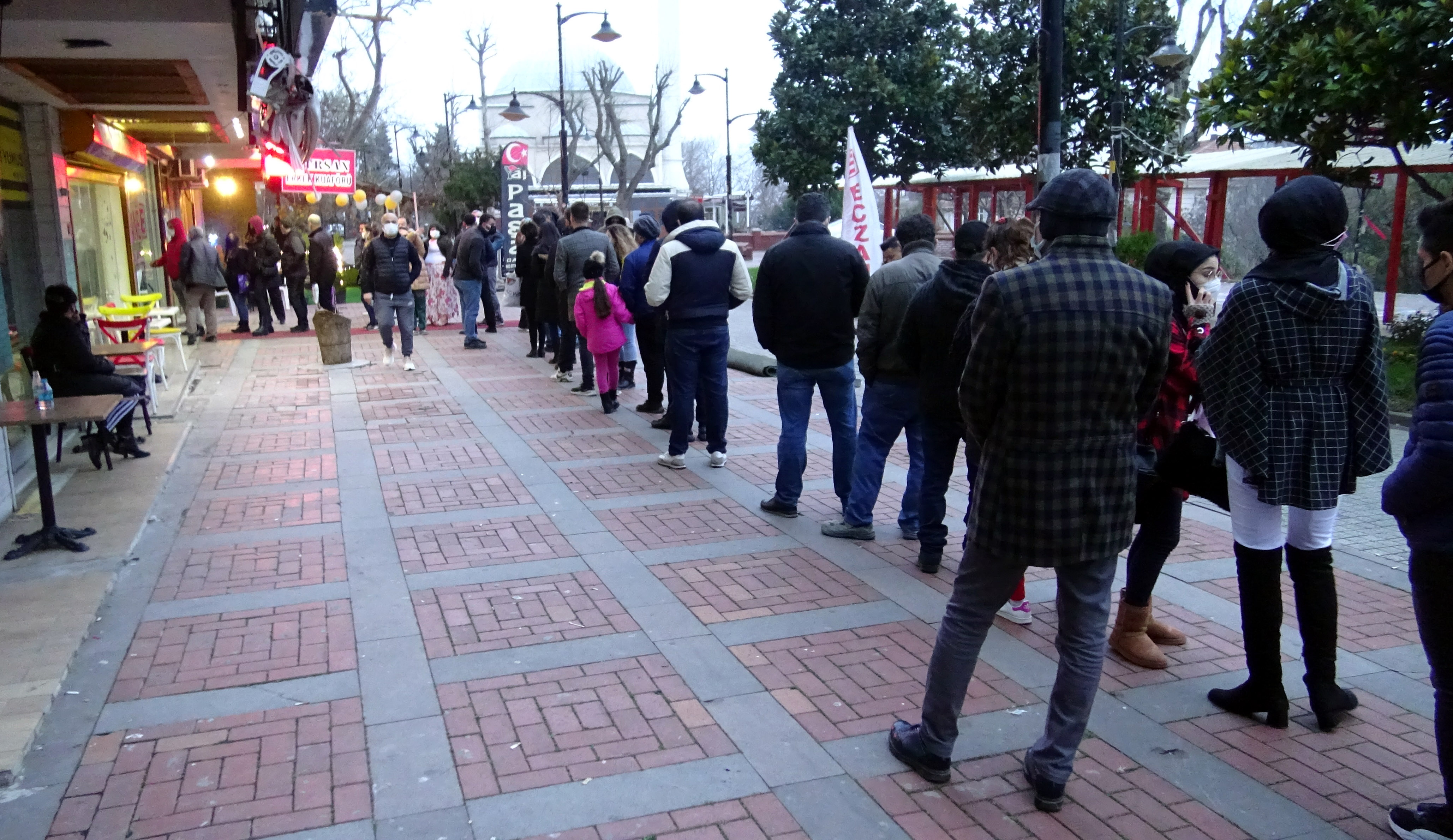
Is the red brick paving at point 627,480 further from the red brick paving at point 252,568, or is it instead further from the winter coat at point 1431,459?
the winter coat at point 1431,459

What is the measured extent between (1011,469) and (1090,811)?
42.5 inches

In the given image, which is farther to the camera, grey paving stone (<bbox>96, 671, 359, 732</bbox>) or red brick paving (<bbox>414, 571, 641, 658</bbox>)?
red brick paving (<bbox>414, 571, 641, 658</bbox>)

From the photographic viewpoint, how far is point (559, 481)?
24.2 ft

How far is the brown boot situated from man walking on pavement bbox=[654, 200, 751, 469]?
11.7 ft

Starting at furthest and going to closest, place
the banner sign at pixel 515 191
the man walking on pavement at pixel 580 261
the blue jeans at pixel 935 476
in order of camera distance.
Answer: the banner sign at pixel 515 191 → the man walking on pavement at pixel 580 261 → the blue jeans at pixel 935 476

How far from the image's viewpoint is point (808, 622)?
4812 millimetres

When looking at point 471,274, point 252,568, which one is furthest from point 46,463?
point 471,274

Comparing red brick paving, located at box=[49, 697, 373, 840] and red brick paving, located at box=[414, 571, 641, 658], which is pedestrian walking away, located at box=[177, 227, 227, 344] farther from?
red brick paving, located at box=[49, 697, 373, 840]

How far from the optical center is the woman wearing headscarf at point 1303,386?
350cm

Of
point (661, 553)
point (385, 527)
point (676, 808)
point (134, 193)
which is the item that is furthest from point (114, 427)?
point (134, 193)

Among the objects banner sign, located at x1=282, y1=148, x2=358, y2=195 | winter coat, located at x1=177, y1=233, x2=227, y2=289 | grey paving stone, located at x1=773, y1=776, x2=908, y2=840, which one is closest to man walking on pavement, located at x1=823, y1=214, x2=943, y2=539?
grey paving stone, located at x1=773, y1=776, x2=908, y2=840

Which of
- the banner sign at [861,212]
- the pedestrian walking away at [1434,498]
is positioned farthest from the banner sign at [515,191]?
the pedestrian walking away at [1434,498]

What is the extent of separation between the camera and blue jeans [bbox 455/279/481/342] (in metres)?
14.6

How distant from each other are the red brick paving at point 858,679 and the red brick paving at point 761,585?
36 centimetres
